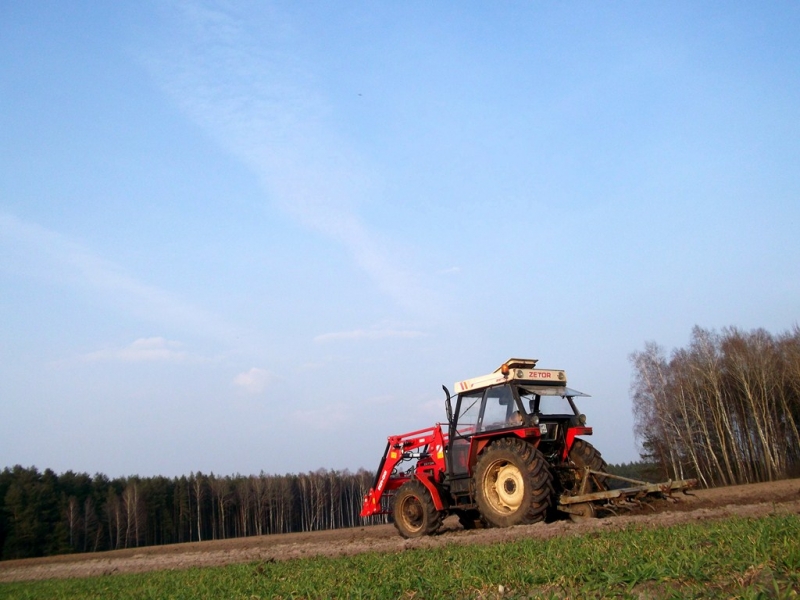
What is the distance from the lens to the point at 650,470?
142 ft

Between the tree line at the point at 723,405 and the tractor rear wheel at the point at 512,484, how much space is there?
29206 mm

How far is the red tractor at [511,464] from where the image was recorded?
10695mm

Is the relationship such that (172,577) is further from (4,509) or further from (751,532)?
(4,509)

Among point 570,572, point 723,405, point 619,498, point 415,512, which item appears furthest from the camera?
point 723,405

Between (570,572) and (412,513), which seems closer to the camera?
(570,572)

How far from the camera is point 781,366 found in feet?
126

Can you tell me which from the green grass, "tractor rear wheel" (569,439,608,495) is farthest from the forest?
the green grass

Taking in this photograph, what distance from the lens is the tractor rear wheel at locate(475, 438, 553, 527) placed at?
1064cm

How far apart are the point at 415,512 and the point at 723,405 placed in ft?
107

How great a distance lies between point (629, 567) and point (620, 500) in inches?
238

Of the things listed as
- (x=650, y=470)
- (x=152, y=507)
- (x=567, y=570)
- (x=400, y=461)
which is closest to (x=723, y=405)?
(x=650, y=470)

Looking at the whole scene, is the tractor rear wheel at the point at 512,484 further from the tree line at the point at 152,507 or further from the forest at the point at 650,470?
the tree line at the point at 152,507

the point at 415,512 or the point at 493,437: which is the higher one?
the point at 493,437

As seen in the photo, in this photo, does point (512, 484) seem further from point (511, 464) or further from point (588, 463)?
point (588, 463)
